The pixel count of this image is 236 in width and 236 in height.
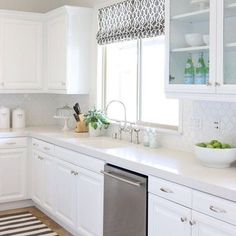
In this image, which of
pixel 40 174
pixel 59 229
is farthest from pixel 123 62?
pixel 59 229

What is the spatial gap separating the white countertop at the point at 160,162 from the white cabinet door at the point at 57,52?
0.71 m

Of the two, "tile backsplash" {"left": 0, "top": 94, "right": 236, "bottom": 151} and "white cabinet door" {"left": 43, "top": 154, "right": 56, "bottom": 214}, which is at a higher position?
"tile backsplash" {"left": 0, "top": 94, "right": 236, "bottom": 151}

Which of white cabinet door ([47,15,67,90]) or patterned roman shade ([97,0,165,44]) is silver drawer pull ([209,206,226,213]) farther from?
white cabinet door ([47,15,67,90])

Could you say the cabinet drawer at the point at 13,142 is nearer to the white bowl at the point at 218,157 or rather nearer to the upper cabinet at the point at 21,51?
the upper cabinet at the point at 21,51

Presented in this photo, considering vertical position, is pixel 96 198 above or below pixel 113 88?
below

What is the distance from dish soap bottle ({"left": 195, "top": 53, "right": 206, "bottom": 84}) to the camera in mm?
2873

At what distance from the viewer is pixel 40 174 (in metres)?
4.62

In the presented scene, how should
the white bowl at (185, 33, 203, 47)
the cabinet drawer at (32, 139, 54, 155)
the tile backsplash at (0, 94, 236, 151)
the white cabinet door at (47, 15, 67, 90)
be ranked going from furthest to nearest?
the white cabinet door at (47, 15, 67, 90) → the cabinet drawer at (32, 139, 54, 155) → the tile backsplash at (0, 94, 236, 151) → the white bowl at (185, 33, 203, 47)

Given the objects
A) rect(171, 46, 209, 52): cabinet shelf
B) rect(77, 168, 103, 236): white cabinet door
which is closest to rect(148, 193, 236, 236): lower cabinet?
rect(77, 168, 103, 236): white cabinet door

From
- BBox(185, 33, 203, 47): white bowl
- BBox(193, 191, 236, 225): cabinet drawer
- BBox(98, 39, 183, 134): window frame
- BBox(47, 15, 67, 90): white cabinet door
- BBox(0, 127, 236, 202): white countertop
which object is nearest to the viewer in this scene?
BBox(193, 191, 236, 225): cabinet drawer

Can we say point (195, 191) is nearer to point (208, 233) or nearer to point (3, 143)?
point (208, 233)

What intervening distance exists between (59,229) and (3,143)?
116cm

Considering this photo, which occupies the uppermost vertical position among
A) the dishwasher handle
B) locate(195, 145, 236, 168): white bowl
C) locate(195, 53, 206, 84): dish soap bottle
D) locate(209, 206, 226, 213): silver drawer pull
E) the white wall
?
the white wall

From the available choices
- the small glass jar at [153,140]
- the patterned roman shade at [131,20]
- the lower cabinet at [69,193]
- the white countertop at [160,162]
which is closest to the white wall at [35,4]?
the patterned roman shade at [131,20]
